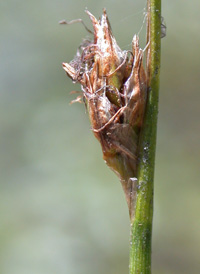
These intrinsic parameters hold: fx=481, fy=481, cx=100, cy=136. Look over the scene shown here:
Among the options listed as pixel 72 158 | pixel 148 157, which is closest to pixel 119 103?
pixel 148 157

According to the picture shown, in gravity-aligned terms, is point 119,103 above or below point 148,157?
above

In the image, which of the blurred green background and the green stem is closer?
the green stem

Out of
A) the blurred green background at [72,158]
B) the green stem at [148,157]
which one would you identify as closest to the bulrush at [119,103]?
the green stem at [148,157]

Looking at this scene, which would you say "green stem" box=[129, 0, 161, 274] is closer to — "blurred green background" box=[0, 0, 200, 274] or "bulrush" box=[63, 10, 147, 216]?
"bulrush" box=[63, 10, 147, 216]

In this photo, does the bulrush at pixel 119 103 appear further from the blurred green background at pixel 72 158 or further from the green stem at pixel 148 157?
the blurred green background at pixel 72 158

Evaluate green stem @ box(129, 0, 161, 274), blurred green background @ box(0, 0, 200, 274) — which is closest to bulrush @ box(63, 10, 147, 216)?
green stem @ box(129, 0, 161, 274)

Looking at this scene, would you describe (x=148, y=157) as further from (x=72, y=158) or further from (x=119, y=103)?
(x=72, y=158)
